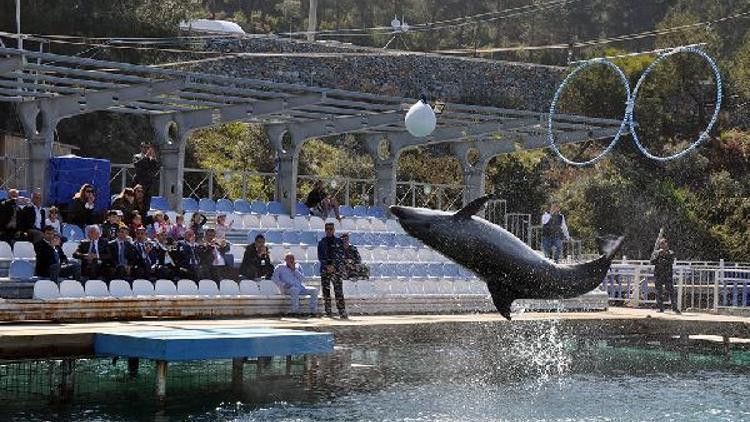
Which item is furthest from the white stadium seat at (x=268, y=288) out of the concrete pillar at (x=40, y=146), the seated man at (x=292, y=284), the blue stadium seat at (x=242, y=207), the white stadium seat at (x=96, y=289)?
the blue stadium seat at (x=242, y=207)

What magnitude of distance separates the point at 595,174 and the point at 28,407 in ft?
106

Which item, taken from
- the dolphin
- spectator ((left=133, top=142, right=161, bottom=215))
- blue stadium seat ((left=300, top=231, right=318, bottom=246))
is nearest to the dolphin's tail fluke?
the dolphin

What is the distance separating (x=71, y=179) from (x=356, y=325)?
5.64 metres

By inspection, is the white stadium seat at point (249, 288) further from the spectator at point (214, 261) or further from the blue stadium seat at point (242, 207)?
the blue stadium seat at point (242, 207)

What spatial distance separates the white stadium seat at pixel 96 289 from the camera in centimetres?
1848

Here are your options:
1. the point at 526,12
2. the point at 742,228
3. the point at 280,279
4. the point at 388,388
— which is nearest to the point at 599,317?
the point at 280,279

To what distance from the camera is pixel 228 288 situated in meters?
20.4

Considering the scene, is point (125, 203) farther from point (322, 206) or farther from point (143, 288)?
point (322, 206)

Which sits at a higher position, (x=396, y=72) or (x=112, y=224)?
(x=396, y=72)

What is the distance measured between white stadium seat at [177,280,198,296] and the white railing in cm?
1018

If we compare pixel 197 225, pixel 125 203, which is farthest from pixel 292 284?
pixel 125 203

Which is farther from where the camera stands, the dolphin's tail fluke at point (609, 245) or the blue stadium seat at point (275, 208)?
the blue stadium seat at point (275, 208)

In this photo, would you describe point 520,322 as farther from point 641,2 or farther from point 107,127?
point 641,2

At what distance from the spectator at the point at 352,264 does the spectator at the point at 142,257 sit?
136 inches
